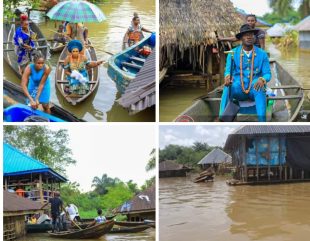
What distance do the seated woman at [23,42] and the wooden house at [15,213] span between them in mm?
1043

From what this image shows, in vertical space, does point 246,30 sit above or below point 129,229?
above

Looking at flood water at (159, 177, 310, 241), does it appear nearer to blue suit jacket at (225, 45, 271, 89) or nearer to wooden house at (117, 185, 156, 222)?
wooden house at (117, 185, 156, 222)

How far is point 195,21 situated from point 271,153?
4.71ft

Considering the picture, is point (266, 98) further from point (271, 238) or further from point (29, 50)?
point (29, 50)

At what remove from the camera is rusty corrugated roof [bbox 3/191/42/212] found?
350cm

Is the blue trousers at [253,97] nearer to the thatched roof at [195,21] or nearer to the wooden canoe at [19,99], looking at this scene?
the thatched roof at [195,21]

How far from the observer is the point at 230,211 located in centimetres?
403

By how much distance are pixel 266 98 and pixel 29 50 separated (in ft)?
6.08

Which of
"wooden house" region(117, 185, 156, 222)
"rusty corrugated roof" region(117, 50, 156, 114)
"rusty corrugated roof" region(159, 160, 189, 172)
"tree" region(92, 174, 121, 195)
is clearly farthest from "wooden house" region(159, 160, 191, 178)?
"rusty corrugated roof" region(117, 50, 156, 114)

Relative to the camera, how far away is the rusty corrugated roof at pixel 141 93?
3.46m

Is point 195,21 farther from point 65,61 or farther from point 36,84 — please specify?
point 36,84

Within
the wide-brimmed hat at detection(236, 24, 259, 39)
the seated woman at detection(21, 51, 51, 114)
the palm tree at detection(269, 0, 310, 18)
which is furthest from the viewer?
the palm tree at detection(269, 0, 310, 18)

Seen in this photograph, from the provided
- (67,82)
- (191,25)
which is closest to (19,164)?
(67,82)

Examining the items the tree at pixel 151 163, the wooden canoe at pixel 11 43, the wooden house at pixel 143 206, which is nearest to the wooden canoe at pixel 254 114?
the tree at pixel 151 163
